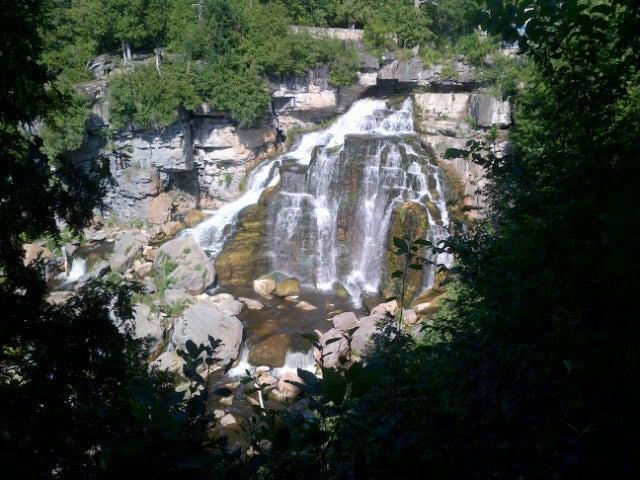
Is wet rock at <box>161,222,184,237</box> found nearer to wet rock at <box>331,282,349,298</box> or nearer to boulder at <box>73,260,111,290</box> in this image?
boulder at <box>73,260,111,290</box>

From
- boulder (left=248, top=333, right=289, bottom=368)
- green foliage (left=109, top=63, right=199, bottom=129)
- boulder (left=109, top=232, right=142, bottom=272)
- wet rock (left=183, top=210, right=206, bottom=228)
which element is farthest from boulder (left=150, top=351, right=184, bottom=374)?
green foliage (left=109, top=63, right=199, bottom=129)

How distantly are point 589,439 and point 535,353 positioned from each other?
22.4 inches

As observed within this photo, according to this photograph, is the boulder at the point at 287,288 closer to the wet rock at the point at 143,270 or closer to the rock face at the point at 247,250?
the rock face at the point at 247,250

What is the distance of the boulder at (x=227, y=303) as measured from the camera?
590 inches

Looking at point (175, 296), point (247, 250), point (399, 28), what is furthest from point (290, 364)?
point (399, 28)

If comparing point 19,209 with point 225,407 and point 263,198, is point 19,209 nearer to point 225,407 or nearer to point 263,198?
point 225,407

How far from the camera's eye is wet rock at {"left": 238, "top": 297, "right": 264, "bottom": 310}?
15.6 m

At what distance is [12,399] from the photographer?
3195 mm

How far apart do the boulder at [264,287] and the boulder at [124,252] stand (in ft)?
15.5

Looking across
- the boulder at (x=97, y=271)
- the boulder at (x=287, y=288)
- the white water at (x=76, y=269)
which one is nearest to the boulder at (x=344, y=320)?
the boulder at (x=287, y=288)

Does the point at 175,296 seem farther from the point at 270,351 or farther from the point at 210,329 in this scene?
the point at 270,351

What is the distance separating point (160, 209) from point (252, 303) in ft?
26.0

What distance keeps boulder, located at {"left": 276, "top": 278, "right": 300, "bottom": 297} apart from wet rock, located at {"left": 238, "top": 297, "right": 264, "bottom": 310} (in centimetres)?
87

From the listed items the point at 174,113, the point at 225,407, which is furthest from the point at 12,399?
the point at 174,113
